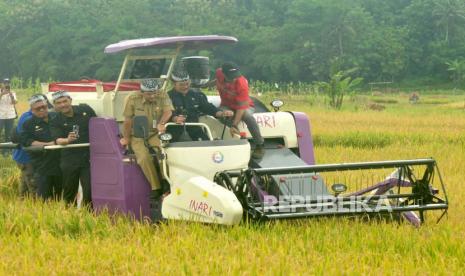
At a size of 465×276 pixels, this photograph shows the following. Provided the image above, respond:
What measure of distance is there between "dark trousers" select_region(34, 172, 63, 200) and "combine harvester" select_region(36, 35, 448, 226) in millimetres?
724

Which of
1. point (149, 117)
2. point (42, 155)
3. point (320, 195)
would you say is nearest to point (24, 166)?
point (42, 155)

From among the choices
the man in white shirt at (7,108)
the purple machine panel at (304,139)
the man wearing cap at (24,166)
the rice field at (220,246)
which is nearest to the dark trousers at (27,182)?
the man wearing cap at (24,166)

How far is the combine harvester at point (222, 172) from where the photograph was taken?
7934mm

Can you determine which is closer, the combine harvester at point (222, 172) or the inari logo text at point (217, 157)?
the combine harvester at point (222, 172)

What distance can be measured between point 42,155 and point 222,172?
2.75 meters

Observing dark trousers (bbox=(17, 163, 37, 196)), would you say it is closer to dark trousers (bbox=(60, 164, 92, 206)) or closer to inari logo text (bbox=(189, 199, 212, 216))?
dark trousers (bbox=(60, 164, 92, 206))

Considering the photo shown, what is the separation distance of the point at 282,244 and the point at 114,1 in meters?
81.9

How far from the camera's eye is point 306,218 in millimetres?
8000

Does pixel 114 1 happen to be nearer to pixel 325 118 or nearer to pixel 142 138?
pixel 325 118

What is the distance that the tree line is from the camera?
238 ft

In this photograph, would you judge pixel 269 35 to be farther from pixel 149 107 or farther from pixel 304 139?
pixel 149 107

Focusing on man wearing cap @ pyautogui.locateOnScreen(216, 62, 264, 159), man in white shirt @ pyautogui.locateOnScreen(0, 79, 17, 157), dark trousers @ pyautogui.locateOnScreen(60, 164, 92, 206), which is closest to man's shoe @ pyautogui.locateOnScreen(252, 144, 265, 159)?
man wearing cap @ pyautogui.locateOnScreen(216, 62, 264, 159)

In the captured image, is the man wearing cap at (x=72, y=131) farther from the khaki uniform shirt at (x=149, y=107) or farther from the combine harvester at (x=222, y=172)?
the khaki uniform shirt at (x=149, y=107)

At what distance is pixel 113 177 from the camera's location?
918 cm
